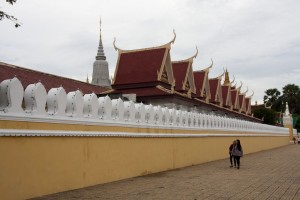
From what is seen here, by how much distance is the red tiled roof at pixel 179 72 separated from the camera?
1056 inches

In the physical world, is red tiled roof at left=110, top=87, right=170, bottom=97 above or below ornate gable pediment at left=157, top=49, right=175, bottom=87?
below

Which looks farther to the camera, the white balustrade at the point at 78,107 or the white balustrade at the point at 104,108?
the white balustrade at the point at 104,108

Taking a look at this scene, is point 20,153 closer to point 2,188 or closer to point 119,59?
point 2,188

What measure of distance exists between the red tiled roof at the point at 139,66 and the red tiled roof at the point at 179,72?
281 centimetres

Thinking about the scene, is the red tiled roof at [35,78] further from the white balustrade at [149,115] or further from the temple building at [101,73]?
the temple building at [101,73]

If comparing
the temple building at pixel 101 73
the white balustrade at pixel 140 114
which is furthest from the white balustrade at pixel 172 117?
the temple building at pixel 101 73

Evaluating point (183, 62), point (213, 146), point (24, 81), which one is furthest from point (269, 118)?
point (24, 81)

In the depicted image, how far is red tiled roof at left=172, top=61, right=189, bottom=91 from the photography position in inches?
1056

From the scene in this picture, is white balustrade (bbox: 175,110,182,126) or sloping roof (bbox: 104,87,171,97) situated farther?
sloping roof (bbox: 104,87,171,97)

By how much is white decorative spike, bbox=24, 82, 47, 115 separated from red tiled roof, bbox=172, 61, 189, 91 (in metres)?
19.2

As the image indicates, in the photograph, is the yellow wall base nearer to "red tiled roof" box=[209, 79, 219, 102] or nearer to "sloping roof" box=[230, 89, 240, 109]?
"red tiled roof" box=[209, 79, 219, 102]

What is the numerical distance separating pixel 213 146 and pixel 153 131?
6452mm

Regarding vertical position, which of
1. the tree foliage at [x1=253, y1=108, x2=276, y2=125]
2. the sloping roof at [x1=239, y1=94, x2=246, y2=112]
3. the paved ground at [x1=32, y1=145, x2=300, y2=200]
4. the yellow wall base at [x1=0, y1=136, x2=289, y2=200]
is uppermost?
the sloping roof at [x1=239, y1=94, x2=246, y2=112]

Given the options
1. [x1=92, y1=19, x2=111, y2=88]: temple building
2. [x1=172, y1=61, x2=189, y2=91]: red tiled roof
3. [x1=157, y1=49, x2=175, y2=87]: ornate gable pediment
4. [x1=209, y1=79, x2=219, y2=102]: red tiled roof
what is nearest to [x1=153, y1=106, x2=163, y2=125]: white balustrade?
[x1=157, y1=49, x2=175, y2=87]: ornate gable pediment
